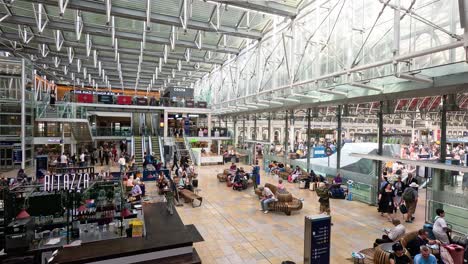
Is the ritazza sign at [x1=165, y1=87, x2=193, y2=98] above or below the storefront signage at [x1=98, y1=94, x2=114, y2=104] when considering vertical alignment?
above

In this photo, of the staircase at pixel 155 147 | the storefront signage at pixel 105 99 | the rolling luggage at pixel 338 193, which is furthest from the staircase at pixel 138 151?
the rolling luggage at pixel 338 193

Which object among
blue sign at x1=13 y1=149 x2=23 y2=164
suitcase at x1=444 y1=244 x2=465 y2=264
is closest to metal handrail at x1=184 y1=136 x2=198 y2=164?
blue sign at x1=13 y1=149 x2=23 y2=164

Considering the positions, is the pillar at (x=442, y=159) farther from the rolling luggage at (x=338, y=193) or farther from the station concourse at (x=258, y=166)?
the rolling luggage at (x=338, y=193)

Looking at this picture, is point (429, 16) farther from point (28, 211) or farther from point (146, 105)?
point (146, 105)

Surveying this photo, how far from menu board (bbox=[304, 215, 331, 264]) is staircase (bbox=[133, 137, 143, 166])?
1810 cm

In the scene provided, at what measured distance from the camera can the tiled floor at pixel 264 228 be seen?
22.0 ft

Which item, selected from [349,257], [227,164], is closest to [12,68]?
[227,164]

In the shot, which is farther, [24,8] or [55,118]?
[55,118]

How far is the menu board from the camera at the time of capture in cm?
544

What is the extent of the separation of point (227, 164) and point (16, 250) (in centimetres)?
1904

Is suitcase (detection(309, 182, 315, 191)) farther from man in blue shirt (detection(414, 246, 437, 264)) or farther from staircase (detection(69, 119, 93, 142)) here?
staircase (detection(69, 119, 93, 142))

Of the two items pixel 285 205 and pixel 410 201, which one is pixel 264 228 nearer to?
pixel 285 205

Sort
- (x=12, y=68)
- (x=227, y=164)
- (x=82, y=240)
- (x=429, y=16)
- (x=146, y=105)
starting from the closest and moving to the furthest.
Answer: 1. (x=82, y=240)
2. (x=429, y=16)
3. (x=12, y=68)
4. (x=227, y=164)
5. (x=146, y=105)

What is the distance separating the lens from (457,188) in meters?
8.73
